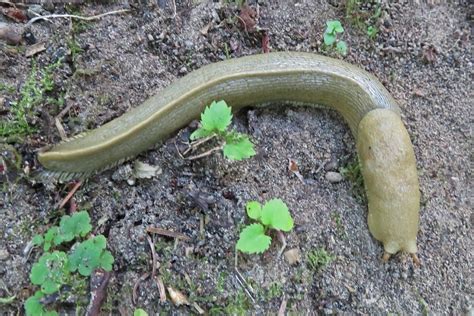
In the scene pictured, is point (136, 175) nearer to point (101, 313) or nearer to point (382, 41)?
point (101, 313)

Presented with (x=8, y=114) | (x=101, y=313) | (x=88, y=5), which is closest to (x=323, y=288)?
(x=101, y=313)

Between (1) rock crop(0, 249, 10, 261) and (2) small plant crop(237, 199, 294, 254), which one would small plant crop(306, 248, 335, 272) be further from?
(1) rock crop(0, 249, 10, 261)

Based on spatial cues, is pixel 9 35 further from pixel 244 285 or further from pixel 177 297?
pixel 244 285

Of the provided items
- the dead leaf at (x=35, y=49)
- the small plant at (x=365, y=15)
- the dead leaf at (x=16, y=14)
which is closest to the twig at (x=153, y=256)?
the dead leaf at (x=35, y=49)

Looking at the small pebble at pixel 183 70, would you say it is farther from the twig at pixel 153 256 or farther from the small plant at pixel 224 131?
the twig at pixel 153 256

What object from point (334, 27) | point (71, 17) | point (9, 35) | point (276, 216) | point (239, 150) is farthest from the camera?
point (334, 27)

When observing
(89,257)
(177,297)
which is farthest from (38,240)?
(177,297)
